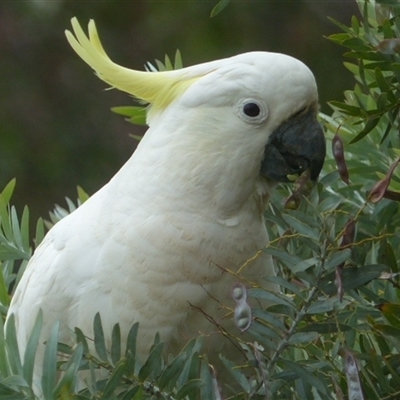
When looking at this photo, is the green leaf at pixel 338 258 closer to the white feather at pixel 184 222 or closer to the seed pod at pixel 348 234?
the seed pod at pixel 348 234

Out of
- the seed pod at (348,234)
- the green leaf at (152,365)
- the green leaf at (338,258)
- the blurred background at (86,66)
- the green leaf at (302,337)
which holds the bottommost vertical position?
the blurred background at (86,66)

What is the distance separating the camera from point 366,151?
1.49m

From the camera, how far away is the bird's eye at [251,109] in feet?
4.83

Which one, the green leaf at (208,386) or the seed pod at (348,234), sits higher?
the seed pod at (348,234)

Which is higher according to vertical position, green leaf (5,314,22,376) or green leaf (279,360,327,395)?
green leaf (5,314,22,376)

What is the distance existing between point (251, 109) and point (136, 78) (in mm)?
207

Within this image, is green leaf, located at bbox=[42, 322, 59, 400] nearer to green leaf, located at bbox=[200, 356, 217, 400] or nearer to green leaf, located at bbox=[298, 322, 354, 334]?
green leaf, located at bbox=[200, 356, 217, 400]

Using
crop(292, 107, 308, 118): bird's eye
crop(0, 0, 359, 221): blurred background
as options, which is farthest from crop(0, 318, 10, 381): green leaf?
crop(0, 0, 359, 221): blurred background

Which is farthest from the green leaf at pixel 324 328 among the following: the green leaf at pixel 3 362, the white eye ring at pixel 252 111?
the white eye ring at pixel 252 111

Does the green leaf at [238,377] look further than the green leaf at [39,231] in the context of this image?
No

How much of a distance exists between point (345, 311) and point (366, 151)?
1.44 ft

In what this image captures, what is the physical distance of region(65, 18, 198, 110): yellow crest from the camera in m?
1.54

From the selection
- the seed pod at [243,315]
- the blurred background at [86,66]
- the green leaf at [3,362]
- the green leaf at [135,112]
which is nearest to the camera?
the seed pod at [243,315]

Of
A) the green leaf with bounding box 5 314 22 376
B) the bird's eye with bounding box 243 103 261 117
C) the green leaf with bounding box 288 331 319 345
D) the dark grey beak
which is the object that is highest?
the green leaf with bounding box 5 314 22 376
